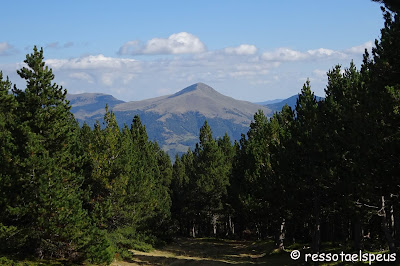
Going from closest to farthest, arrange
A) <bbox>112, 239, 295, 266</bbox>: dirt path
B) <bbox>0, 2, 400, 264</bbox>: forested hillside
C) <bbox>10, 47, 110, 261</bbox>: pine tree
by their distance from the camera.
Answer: <bbox>0, 2, 400, 264</bbox>: forested hillside, <bbox>10, 47, 110, 261</bbox>: pine tree, <bbox>112, 239, 295, 266</bbox>: dirt path

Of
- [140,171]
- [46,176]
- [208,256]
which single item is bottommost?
[208,256]

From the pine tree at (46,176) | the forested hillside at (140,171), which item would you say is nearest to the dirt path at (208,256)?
the forested hillside at (140,171)

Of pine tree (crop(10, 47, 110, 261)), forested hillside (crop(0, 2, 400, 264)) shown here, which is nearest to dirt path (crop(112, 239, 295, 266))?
forested hillside (crop(0, 2, 400, 264))

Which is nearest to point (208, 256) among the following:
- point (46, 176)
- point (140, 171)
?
point (140, 171)

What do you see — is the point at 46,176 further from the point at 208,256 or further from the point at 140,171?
the point at 208,256

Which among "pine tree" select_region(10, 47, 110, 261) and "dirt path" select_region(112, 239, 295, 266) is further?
"dirt path" select_region(112, 239, 295, 266)

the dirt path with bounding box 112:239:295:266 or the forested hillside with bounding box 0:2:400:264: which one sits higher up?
the forested hillside with bounding box 0:2:400:264

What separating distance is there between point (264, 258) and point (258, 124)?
82.9 feet

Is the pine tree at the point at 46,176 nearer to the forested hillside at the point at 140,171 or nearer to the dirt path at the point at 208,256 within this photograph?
the forested hillside at the point at 140,171

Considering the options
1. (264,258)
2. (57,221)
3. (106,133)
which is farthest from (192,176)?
(57,221)

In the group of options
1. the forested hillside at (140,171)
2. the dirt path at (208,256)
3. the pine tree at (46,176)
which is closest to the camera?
the forested hillside at (140,171)

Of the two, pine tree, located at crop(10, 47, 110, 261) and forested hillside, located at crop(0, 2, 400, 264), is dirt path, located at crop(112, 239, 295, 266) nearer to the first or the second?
forested hillside, located at crop(0, 2, 400, 264)

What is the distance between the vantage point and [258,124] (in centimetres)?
6253

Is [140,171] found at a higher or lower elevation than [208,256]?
higher
